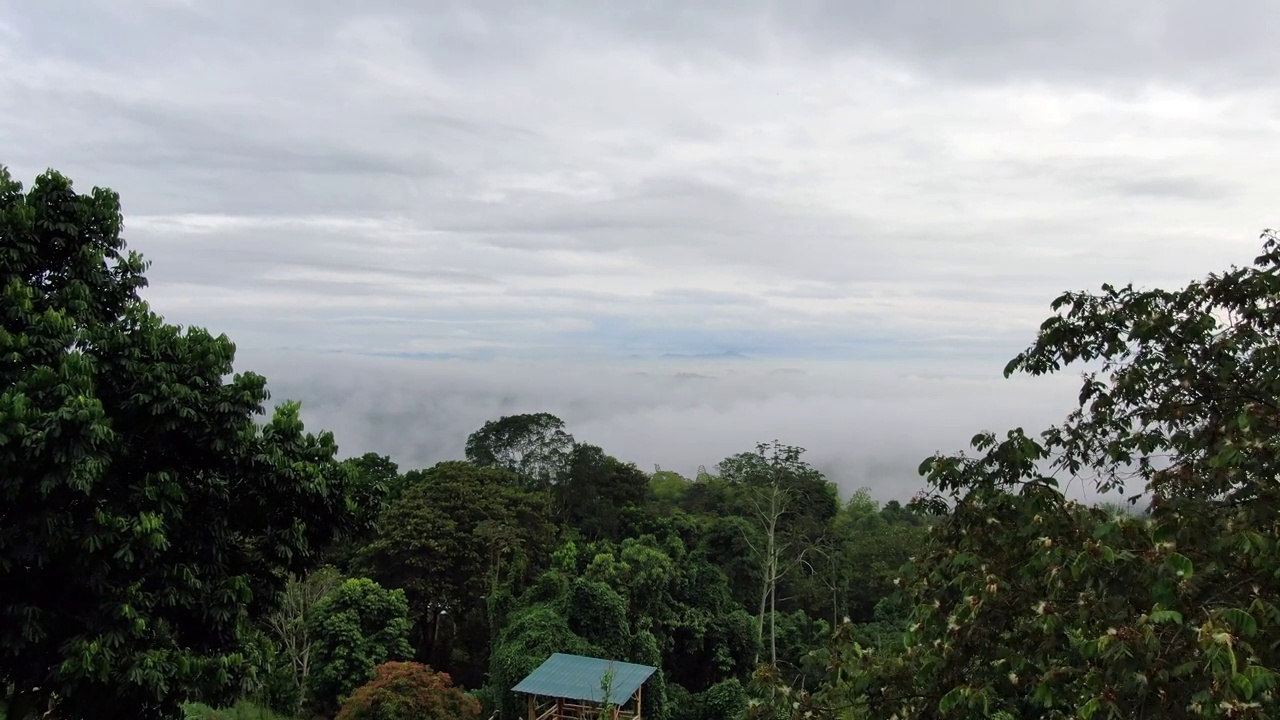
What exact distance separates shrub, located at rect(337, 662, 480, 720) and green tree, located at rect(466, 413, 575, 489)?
15475mm

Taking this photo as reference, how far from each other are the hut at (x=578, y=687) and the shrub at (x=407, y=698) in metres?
1.39

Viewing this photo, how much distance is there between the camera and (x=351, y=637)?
2000cm

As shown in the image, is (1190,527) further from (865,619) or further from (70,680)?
(865,619)

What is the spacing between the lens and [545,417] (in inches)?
1305

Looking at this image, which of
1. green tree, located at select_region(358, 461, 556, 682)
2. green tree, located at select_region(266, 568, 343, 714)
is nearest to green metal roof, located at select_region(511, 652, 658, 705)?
green tree, located at select_region(266, 568, 343, 714)

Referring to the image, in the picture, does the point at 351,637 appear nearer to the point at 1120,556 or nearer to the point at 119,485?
the point at 119,485

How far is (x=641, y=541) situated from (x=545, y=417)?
358 inches

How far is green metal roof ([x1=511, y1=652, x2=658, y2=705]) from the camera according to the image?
666 inches

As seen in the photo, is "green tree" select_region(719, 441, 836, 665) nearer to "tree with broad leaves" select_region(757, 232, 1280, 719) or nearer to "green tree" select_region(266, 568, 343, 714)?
"green tree" select_region(266, 568, 343, 714)

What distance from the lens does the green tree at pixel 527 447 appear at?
3253cm

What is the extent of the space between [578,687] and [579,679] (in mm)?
597

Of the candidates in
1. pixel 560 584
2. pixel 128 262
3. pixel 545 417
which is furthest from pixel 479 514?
pixel 128 262

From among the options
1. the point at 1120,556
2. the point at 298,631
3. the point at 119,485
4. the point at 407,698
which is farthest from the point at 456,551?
the point at 1120,556

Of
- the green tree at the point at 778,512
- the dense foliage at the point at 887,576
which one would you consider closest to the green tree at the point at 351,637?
the green tree at the point at 778,512
